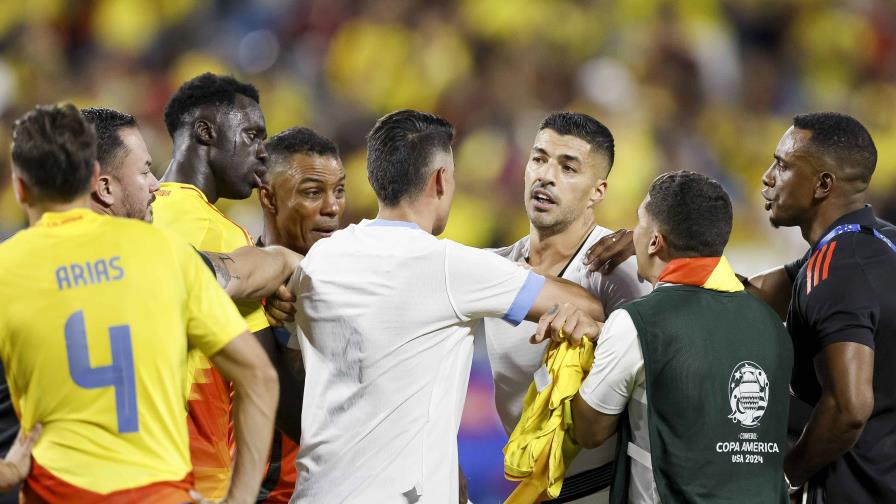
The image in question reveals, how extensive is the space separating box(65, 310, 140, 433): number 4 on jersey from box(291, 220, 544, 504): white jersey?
27.8 inches

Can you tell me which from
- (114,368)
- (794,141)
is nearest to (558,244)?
(794,141)

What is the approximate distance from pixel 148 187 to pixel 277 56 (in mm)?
5998

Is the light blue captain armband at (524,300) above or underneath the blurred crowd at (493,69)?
underneath

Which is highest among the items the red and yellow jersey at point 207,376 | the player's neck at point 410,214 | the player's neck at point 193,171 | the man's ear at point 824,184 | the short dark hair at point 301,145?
the man's ear at point 824,184

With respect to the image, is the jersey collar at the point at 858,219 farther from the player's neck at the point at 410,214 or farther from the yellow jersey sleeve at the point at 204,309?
the yellow jersey sleeve at the point at 204,309

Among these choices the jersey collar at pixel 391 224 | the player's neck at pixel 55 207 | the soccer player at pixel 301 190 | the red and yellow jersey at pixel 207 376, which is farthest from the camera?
the soccer player at pixel 301 190

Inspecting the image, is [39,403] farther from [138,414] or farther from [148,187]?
[148,187]

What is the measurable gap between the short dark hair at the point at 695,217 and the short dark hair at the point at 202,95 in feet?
6.66

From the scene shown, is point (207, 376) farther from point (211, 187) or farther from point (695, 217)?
point (695, 217)

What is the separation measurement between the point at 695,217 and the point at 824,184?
2.62ft

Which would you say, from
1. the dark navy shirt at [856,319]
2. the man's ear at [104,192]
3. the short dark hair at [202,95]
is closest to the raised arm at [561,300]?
the dark navy shirt at [856,319]

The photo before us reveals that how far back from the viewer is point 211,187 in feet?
13.5

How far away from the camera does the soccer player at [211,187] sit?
363cm

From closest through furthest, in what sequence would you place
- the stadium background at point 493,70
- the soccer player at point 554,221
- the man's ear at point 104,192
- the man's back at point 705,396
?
the man's back at point 705,396, the man's ear at point 104,192, the soccer player at point 554,221, the stadium background at point 493,70
